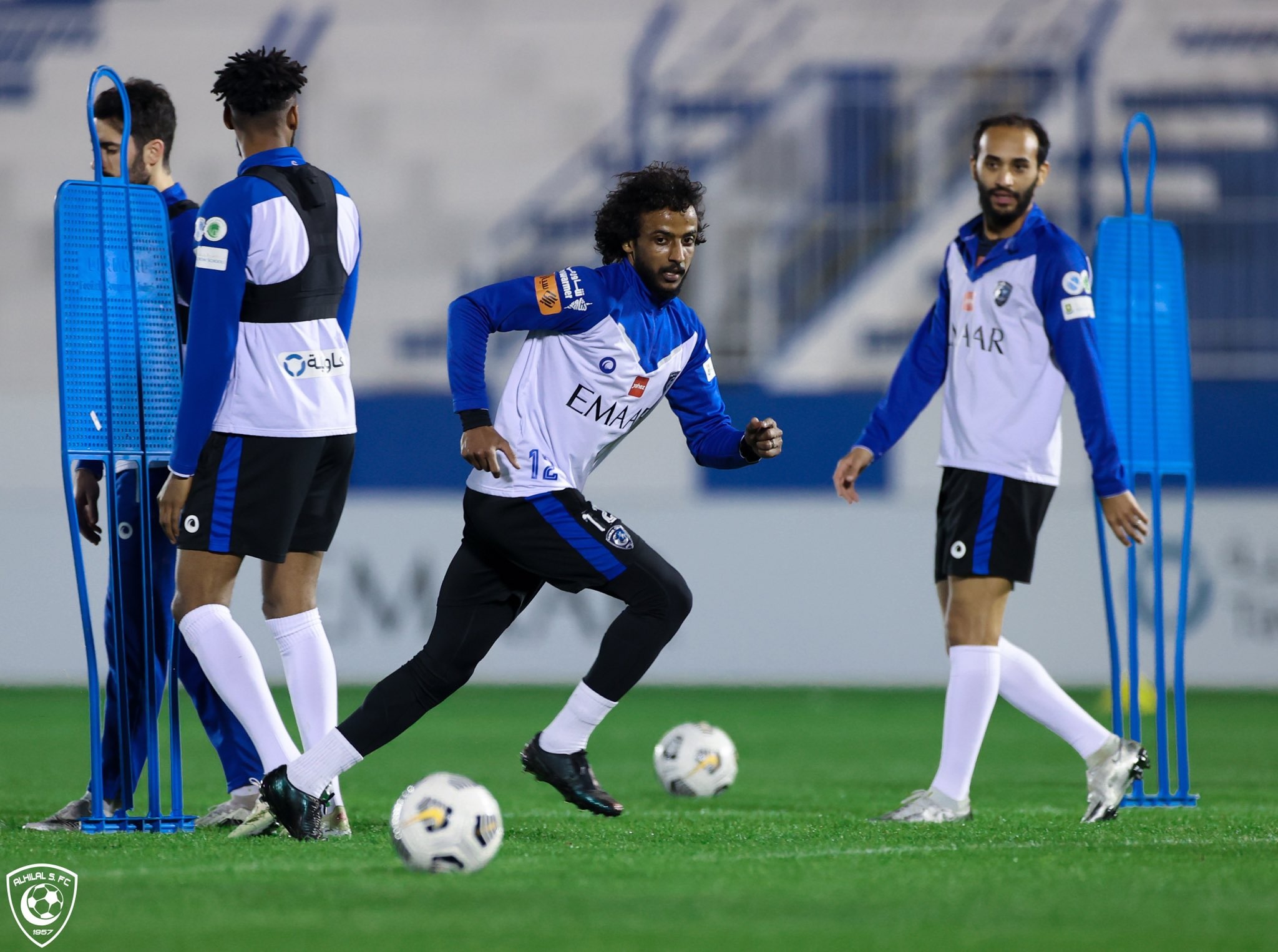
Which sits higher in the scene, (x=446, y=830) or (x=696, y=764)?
(x=446, y=830)

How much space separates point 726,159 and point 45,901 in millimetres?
14242

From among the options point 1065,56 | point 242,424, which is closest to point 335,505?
point 242,424

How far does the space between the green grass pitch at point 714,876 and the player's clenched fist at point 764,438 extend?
3.34 feet

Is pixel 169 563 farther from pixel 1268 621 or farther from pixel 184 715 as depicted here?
pixel 1268 621

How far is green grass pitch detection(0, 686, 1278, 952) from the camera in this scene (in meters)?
3.24

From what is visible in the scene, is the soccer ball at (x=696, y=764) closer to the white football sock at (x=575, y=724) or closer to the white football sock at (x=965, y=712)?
the white football sock at (x=965, y=712)

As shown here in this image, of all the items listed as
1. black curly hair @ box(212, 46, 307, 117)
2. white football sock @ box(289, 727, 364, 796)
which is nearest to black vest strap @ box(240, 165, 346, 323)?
black curly hair @ box(212, 46, 307, 117)

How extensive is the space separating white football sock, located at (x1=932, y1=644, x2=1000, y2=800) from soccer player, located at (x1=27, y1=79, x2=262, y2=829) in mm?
1988

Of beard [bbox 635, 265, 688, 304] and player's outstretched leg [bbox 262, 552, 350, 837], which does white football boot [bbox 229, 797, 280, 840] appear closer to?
player's outstretched leg [bbox 262, 552, 350, 837]

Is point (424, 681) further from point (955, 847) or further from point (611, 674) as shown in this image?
point (955, 847)

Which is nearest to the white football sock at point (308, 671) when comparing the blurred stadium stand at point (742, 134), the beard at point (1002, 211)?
the beard at point (1002, 211)

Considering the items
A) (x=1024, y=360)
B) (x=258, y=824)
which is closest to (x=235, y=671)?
(x=258, y=824)

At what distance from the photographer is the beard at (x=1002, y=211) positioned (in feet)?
17.5

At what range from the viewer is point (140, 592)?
5.09 m
